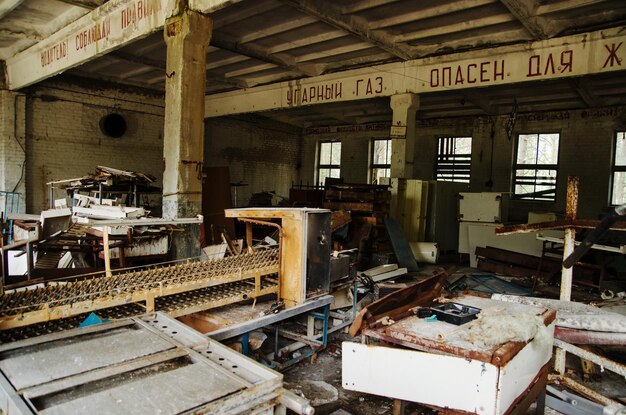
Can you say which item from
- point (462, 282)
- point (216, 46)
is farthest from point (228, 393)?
point (216, 46)

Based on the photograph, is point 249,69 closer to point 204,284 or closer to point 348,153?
point 348,153

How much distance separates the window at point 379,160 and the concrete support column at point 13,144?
930 centimetres

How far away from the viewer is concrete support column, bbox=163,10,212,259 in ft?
15.9

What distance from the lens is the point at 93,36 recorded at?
6176 millimetres

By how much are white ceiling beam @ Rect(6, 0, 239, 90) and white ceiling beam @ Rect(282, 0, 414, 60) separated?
4.08 feet

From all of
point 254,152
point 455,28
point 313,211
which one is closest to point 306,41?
point 455,28

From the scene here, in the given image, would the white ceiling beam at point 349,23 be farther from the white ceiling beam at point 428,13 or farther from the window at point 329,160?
the window at point 329,160

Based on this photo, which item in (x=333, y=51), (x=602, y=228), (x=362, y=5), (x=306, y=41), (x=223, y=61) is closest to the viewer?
(x=602, y=228)

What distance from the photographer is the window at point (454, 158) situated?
462 inches

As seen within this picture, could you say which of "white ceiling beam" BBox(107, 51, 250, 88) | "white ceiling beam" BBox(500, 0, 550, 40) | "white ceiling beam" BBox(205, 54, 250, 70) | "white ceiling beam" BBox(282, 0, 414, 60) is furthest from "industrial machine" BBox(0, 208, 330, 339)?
"white ceiling beam" BBox(107, 51, 250, 88)

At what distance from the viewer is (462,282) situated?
6.33 m

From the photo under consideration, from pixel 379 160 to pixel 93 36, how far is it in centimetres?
908

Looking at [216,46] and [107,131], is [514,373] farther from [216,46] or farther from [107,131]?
Result: [107,131]

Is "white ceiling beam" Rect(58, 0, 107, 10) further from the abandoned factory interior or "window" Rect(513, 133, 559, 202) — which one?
"window" Rect(513, 133, 559, 202)
